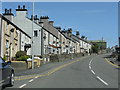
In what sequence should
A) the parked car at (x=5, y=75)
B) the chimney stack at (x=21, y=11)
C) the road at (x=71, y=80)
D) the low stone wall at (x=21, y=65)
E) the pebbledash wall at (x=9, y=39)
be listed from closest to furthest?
the parked car at (x=5, y=75), the road at (x=71, y=80), the low stone wall at (x=21, y=65), the pebbledash wall at (x=9, y=39), the chimney stack at (x=21, y=11)

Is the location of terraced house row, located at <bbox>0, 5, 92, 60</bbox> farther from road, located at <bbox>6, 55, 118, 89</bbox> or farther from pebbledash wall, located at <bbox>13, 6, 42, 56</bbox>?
road, located at <bbox>6, 55, 118, 89</bbox>

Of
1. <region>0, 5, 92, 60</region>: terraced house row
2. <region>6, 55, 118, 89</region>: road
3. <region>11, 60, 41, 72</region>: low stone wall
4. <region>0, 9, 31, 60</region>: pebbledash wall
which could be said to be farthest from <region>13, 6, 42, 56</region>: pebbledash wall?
<region>6, 55, 118, 89</region>: road

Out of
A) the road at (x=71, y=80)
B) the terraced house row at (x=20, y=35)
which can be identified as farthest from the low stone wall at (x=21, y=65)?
the road at (x=71, y=80)

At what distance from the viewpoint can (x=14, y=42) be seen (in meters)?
33.7

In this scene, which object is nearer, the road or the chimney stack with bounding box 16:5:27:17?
the road

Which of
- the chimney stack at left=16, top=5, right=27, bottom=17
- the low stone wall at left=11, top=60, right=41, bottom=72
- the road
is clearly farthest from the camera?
the chimney stack at left=16, top=5, right=27, bottom=17

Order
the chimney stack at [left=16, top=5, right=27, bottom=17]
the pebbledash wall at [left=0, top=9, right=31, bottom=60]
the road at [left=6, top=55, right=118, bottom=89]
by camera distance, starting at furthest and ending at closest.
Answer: the chimney stack at [left=16, top=5, right=27, bottom=17]
the pebbledash wall at [left=0, top=9, right=31, bottom=60]
the road at [left=6, top=55, right=118, bottom=89]

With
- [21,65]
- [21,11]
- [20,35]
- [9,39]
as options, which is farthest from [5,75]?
[21,11]

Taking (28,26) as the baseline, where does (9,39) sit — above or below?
below

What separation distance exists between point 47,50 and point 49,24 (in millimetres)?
15582

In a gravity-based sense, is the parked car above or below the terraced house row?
below

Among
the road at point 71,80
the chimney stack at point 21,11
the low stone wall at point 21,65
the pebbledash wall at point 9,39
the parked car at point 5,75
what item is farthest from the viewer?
the chimney stack at point 21,11

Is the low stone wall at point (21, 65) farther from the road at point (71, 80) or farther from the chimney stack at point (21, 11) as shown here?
the chimney stack at point (21, 11)

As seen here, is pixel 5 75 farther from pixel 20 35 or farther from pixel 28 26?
pixel 28 26
